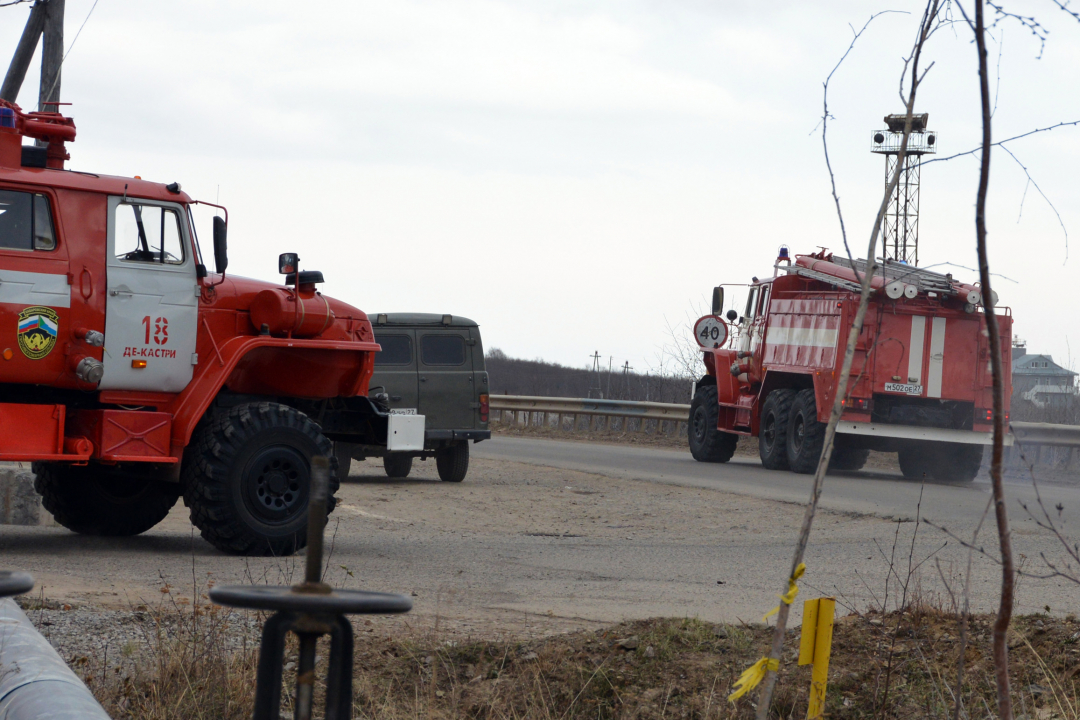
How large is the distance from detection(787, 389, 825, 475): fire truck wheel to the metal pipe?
47.6 feet

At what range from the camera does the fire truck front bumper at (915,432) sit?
17.2 m

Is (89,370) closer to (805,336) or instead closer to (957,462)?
(805,336)

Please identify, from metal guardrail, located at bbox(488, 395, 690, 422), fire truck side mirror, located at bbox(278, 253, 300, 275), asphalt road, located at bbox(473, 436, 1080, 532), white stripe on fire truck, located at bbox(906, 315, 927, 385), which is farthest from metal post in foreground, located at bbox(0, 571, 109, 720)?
metal guardrail, located at bbox(488, 395, 690, 422)

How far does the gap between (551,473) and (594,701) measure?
13043mm

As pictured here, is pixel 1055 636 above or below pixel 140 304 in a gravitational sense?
below

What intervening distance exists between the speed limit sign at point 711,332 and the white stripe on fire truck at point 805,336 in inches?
57.5

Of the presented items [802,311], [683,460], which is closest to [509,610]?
[802,311]

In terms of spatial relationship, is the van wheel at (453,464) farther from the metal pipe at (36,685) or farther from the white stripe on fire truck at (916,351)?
the metal pipe at (36,685)

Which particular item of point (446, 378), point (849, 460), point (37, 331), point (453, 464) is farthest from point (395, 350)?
point (849, 460)

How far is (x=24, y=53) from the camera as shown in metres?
13.0

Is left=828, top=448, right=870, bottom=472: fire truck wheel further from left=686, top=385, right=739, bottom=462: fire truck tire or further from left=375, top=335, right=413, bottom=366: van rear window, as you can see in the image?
left=375, top=335, right=413, bottom=366: van rear window

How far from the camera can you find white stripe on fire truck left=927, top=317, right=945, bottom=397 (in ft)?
57.6

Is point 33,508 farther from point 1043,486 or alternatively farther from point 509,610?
point 1043,486

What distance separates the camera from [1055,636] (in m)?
5.30
